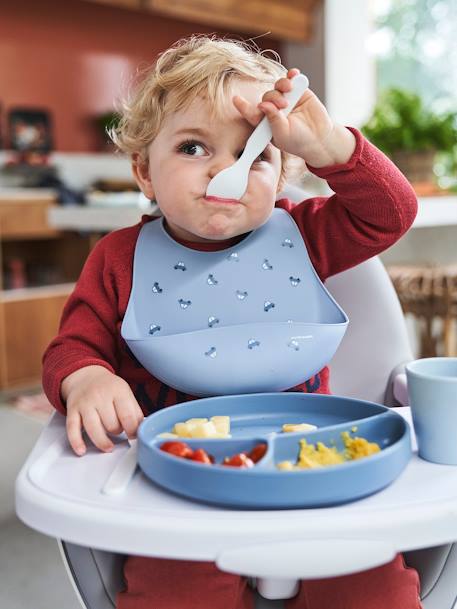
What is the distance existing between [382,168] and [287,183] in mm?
283

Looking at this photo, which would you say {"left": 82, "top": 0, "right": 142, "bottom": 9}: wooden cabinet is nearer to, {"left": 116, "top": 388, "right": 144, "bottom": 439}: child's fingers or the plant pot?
the plant pot

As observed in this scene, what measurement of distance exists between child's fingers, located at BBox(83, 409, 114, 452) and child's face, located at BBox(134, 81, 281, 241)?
0.92 feet

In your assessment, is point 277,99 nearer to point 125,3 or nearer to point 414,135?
point 414,135

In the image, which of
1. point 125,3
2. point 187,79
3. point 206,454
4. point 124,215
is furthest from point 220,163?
point 125,3

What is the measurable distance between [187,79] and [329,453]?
52cm

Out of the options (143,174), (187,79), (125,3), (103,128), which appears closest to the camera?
(187,79)

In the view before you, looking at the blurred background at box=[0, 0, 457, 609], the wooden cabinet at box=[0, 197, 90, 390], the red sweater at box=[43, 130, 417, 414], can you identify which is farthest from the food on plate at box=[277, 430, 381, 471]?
the wooden cabinet at box=[0, 197, 90, 390]

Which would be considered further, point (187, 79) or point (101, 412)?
point (187, 79)

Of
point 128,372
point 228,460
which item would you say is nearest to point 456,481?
point 228,460

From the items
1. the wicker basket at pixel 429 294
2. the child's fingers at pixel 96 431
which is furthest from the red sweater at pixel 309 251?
the wicker basket at pixel 429 294

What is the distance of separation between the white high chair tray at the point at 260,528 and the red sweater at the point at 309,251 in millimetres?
275

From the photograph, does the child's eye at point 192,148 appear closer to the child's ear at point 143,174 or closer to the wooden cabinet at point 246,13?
the child's ear at point 143,174

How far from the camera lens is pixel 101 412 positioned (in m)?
0.74

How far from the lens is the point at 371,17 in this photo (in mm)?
4746
